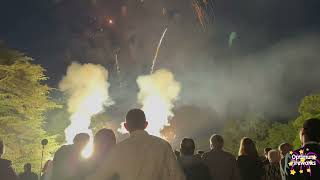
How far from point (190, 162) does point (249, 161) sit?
55.6 inches

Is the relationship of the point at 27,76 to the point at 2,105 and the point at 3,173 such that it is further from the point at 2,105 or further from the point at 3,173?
the point at 3,173

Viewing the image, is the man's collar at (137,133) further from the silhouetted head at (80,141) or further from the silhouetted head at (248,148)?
the silhouetted head at (248,148)

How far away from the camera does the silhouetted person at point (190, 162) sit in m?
7.54

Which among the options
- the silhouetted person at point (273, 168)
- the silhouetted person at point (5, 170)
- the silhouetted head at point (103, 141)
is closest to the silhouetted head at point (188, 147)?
the silhouetted head at point (103, 141)

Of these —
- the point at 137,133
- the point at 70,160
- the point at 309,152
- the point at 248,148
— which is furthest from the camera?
the point at 248,148

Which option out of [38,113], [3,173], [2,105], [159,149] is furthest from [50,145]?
[159,149]

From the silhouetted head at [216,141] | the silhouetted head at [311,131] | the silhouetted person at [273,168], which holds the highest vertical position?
the silhouetted head at [216,141]

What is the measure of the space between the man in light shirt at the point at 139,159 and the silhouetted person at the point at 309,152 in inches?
55.2

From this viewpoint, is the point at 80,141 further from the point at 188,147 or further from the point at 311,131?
the point at 311,131

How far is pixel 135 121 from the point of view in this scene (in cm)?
518

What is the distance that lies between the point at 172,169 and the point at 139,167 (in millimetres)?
392

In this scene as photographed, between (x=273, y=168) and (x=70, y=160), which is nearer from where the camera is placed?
(x=70, y=160)

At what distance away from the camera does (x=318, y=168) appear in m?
5.23

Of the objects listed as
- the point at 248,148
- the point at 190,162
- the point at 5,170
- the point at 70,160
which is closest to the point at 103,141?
the point at 70,160
